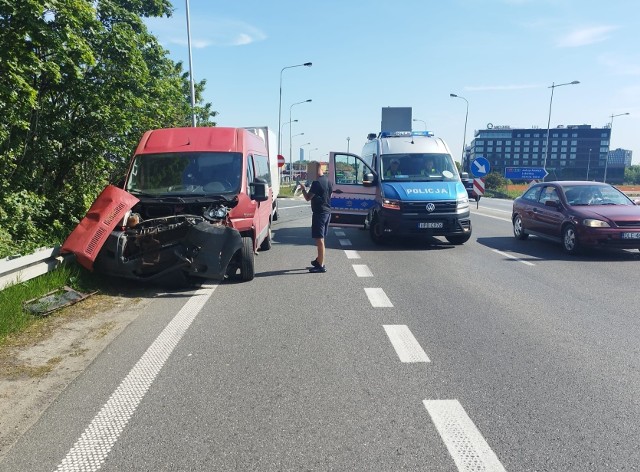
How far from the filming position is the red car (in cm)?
1105

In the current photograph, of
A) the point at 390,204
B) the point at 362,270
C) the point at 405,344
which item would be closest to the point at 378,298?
the point at 405,344

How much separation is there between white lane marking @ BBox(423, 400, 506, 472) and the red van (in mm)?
4438

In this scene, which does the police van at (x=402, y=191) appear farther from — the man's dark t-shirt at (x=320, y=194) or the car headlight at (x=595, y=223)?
the man's dark t-shirt at (x=320, y=194)

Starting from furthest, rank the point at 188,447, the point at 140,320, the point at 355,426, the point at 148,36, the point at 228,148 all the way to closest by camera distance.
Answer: the point at 148,36 < the point at 228,148 < the point at 140,320 < the point at 355,426 < the point at 188,447

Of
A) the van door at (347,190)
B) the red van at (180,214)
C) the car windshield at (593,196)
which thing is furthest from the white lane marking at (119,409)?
the car windshield at (593,196)

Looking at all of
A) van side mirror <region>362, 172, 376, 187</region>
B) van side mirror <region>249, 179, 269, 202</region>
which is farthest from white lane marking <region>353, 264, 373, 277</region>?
van side mirror <region>362, 172, 376, 187</region>

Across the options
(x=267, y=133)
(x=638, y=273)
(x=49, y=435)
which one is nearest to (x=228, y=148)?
(x=49, y=435)

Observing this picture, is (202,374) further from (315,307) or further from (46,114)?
(46,114)

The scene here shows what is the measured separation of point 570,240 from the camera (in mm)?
11758

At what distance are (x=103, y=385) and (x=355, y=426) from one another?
2031 millimetres

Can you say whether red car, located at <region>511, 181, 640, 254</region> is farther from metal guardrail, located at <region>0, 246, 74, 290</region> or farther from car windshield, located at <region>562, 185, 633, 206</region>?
metal guardrail, located at <region>0, 246, 74, 290</region>

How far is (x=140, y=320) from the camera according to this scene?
20.5ft

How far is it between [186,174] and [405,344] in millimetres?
5138

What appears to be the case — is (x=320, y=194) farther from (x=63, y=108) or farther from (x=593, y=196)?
(x=593, y=196)
